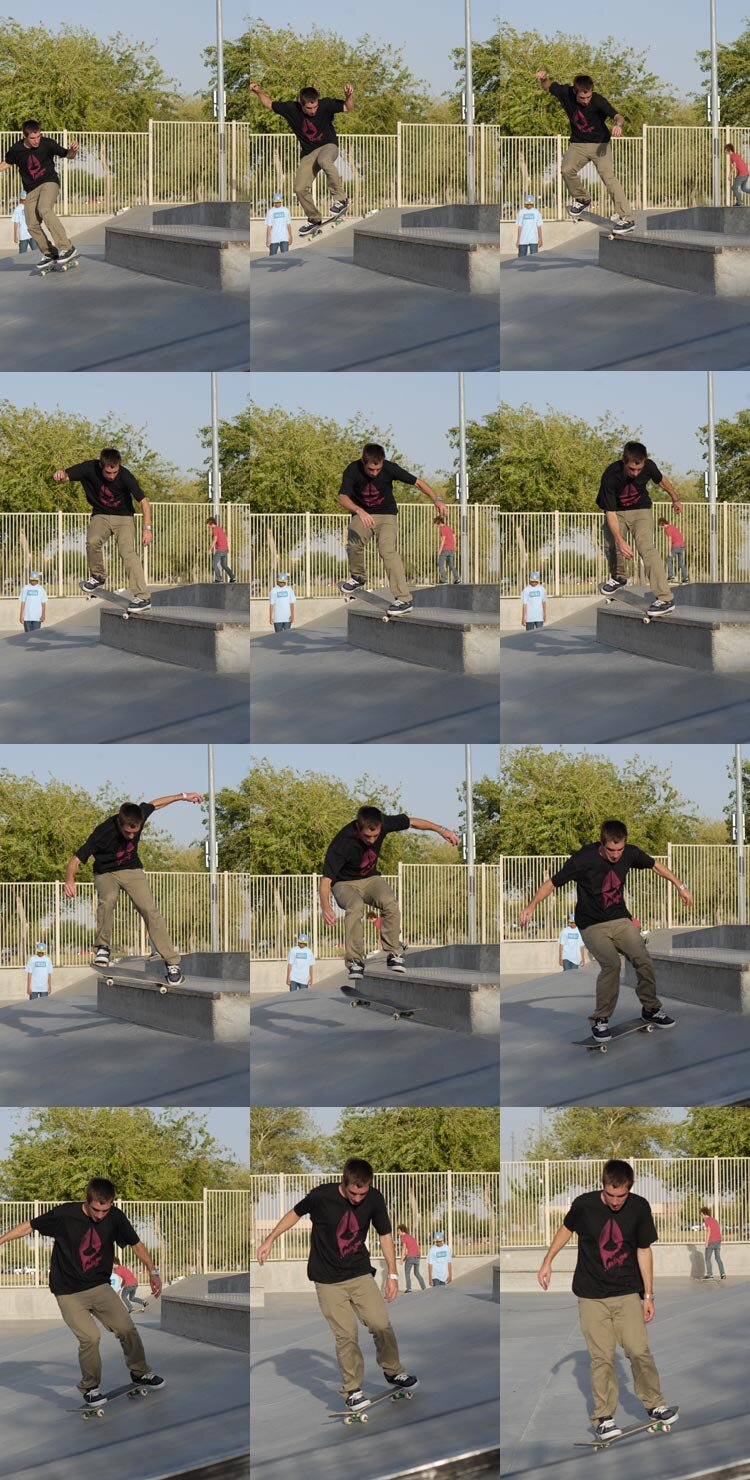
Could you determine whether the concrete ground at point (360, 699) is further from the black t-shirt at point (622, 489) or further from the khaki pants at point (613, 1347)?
the khaki pants at point (613, 1347)

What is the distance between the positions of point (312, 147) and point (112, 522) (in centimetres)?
407

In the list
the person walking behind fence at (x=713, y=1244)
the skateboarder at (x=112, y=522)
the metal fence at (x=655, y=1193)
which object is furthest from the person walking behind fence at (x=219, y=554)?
the person walking behind fence at (x=713, y=1244)

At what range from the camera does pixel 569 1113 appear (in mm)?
16500

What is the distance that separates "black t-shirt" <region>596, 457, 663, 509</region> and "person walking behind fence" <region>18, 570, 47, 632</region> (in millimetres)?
6320

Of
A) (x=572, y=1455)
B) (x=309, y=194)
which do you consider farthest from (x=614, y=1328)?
(x=309, y=194)

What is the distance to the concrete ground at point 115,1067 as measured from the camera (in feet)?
51.1

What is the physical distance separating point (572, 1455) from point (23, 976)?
25.4 ft

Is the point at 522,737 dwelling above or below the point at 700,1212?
above

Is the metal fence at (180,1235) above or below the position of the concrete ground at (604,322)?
below

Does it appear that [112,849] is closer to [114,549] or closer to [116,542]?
[116,542]

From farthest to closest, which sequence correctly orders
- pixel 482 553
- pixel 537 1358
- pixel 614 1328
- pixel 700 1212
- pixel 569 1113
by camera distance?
pixel 482 553, pixel 700 1212, pixel 569 1113, pixel 537 1358, pixel 614 1328

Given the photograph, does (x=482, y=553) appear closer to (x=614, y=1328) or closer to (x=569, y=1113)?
(x=569, y=1113)

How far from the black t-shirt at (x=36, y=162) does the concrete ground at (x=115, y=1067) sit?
8092 millimetres

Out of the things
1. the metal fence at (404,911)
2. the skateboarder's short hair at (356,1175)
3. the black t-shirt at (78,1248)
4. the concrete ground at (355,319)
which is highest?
the concrete ground at (355,319)
